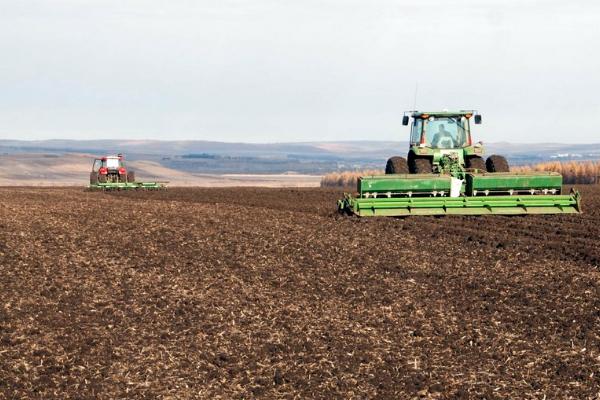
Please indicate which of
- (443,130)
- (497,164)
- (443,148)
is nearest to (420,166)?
(443,148)

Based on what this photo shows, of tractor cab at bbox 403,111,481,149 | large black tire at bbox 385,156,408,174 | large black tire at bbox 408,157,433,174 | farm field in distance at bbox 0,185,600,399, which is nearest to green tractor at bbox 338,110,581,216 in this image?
large black tire at bbox 408,157,433,174

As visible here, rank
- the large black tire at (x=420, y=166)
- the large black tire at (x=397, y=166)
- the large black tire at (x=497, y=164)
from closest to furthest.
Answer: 1. the large black tire at (x=420, y=166)
2. the large black tire at (x=397, y=166)
3. the large black tire at (x=497, y=164)

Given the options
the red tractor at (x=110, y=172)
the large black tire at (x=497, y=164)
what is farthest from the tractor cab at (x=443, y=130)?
the red tractor at (x=110, y=172)

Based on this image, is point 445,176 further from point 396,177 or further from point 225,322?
point 225,322

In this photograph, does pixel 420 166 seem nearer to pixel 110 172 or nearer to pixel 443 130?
pixel 443 130

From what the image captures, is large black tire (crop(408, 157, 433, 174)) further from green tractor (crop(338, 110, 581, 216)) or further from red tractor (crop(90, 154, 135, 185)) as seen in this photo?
red tractor (crop(90, 154, 135, 185))

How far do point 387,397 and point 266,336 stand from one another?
246 cm

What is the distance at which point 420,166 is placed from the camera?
2369 cm

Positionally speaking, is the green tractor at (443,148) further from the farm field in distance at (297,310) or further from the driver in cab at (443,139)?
the farm field in distance at (297,310)

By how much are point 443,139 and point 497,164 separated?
170 cm

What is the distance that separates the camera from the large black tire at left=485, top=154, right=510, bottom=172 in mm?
23922

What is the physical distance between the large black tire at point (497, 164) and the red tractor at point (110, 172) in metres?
21.0

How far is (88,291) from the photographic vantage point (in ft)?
44.2

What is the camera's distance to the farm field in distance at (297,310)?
973 centimetres
